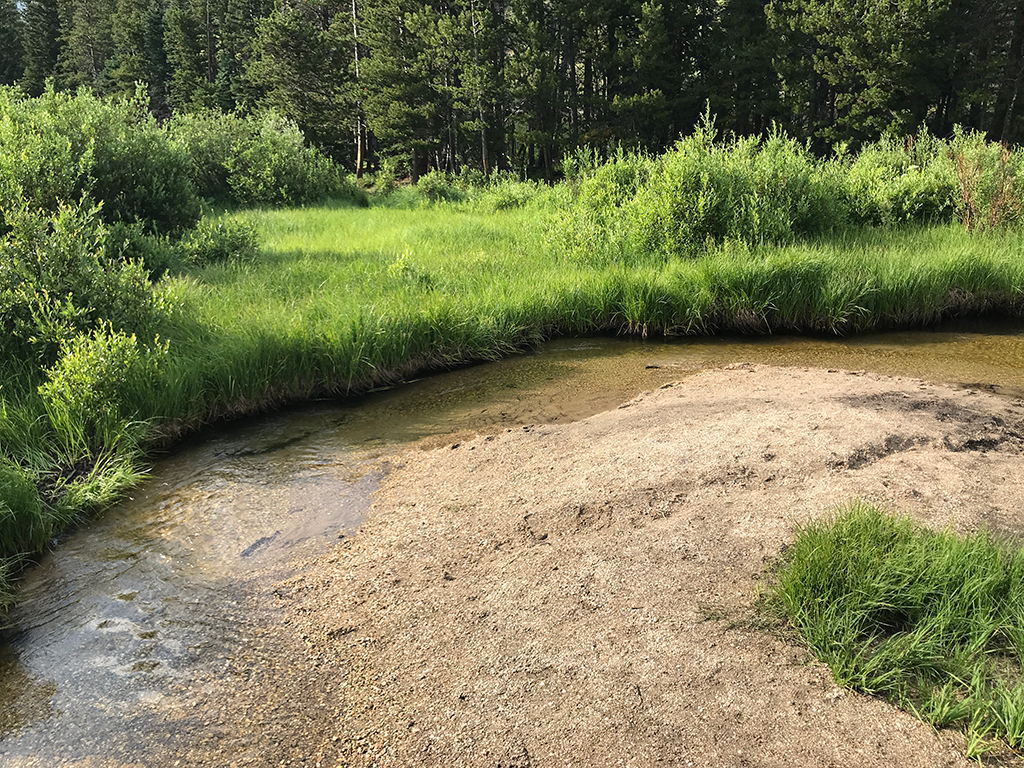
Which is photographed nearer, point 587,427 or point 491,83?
point 587,427

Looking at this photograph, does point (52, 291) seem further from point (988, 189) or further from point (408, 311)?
point (988, 189)

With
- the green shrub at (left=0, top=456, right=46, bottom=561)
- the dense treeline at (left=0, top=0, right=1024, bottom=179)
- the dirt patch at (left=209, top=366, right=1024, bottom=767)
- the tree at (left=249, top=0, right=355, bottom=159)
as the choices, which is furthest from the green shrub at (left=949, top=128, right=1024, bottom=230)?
the tree at (left=249, top=0, right=355, bottom=159)

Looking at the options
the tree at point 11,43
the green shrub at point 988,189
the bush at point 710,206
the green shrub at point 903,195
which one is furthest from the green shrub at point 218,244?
the tree at point 11,43

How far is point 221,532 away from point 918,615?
4.08 m

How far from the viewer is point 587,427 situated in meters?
5.55

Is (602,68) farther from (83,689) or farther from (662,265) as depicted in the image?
(83,689)

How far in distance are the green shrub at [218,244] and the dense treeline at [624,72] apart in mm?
Answer: 15842

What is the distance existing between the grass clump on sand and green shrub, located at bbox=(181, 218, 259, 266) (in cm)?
1008

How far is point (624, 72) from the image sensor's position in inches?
1313

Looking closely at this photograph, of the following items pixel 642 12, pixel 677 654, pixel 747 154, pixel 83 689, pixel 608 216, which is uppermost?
pixel 642 12

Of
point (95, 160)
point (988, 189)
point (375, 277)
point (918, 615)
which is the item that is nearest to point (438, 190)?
point (95, 160)

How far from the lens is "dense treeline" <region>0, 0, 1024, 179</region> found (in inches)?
1089

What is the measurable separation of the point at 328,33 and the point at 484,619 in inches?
1604

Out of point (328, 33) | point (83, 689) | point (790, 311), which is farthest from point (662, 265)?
point (328, 33)
